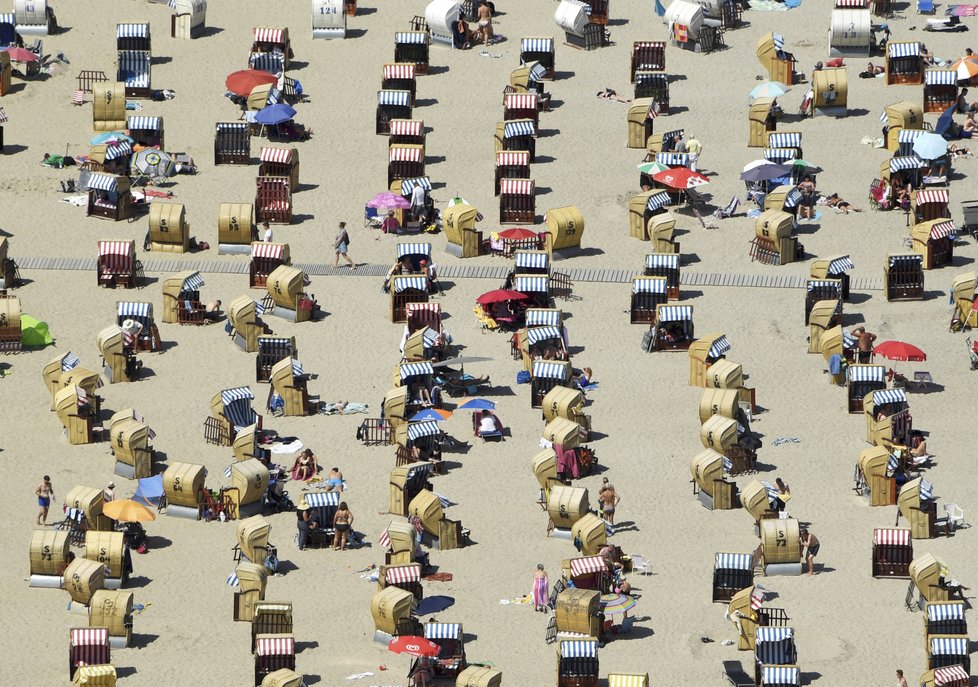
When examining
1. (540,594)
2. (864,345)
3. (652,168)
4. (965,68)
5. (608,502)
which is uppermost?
(965,68)

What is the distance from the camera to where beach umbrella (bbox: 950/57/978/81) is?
8375 centimetres

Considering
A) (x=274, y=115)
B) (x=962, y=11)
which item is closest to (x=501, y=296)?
(x=274, y=115)

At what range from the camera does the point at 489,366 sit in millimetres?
68688

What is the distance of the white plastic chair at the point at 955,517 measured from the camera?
196 ft

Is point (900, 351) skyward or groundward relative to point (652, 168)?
groundward

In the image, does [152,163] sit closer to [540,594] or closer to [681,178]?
[681,178]

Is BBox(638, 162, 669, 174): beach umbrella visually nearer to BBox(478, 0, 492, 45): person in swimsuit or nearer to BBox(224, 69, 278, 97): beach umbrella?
BBox(478, 0, 492, 45): person in swimsuit

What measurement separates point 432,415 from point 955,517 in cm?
1273

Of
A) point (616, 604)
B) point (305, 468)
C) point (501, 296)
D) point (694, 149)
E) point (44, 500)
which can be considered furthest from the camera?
point (694, 149)

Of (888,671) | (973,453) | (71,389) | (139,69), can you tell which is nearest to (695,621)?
(888,671)

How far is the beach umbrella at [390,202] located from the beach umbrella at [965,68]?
18333 millimetres

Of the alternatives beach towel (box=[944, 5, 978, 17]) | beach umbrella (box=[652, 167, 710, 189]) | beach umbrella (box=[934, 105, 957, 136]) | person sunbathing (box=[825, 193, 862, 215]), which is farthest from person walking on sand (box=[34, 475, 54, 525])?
beach towel (box=[944, 5, 978, 17])

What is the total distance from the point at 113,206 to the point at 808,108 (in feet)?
69.2

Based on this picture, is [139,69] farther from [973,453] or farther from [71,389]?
[973,453]
